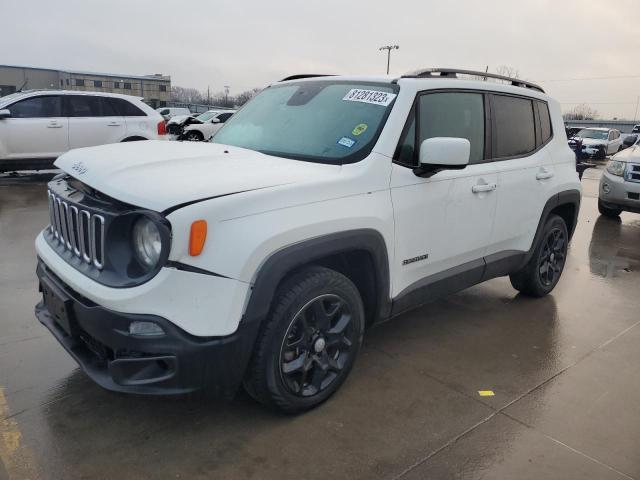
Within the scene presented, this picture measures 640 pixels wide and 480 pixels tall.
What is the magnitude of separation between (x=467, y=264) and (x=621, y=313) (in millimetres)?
1917

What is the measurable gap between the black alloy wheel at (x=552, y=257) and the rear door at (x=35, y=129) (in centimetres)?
930

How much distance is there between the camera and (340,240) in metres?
2.75

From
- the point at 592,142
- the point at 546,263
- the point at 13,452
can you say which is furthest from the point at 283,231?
the point at 592,142

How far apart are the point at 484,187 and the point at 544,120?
1381 millimetres

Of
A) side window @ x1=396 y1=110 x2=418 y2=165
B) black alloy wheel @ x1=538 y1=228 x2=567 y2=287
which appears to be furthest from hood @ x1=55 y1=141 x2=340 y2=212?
black alloy wheel @ x1=538 y1=228 x2=567 y2=287

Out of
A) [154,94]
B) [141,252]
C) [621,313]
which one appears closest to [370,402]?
[141,252]

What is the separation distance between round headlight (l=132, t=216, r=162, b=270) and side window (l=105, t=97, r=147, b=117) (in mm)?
9462

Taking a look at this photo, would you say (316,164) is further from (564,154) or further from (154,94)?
(154,94)

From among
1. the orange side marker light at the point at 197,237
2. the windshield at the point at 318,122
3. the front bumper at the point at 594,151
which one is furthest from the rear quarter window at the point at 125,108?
the front bumper at the point at 594,151

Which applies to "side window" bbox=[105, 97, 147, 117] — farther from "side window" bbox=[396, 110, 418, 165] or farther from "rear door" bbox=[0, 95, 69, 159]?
"side window" bbox=[396, 110, 418, 165]

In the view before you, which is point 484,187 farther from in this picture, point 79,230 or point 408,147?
point 79,230

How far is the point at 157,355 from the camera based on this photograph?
2.32m

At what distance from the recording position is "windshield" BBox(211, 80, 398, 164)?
10.3 ft

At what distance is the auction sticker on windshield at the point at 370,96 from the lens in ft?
10.8
